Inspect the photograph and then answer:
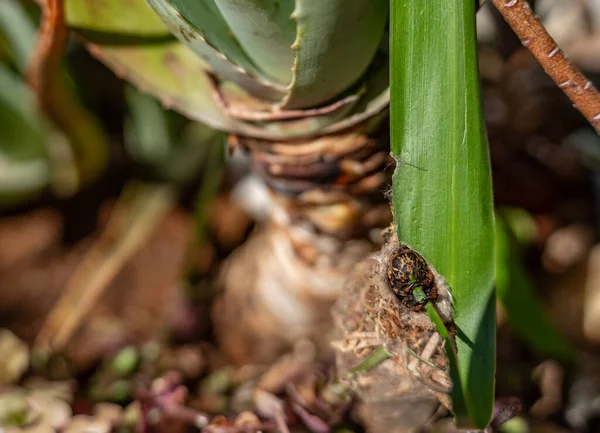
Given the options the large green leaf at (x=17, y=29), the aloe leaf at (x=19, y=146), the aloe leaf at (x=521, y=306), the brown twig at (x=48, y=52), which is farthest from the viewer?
the aloe leaf at (x=19, y=146)

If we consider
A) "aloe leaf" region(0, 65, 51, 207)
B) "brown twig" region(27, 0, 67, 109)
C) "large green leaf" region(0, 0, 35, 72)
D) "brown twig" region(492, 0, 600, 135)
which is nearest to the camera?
"brown twig" region(492, 0, 600, 135)

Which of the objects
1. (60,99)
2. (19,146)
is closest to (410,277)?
(60,99)

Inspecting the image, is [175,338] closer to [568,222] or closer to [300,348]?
[300,348]

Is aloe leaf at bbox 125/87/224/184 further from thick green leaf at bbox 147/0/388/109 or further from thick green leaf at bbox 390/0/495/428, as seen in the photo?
thick green leaf at bbox 390/0/495/428

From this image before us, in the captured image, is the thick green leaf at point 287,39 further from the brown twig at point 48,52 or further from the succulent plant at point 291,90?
the brown twig at point 48,52

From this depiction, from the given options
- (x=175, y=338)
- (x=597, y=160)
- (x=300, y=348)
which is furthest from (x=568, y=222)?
(x=175, y=338)

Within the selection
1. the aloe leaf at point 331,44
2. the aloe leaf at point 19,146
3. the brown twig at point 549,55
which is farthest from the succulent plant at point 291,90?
the aloe leaf at point 19,146

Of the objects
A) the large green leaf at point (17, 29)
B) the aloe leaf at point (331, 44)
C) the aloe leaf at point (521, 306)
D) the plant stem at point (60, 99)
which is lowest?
the aloe leaf at point (521, 306)

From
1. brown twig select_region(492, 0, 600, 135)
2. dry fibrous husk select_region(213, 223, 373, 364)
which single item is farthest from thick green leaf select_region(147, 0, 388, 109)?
dry fibrous husk select_region(213, 223, 373, 364)
